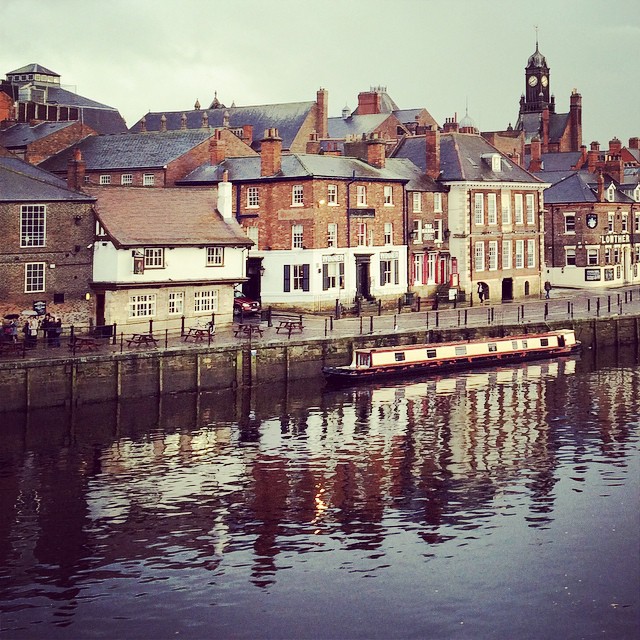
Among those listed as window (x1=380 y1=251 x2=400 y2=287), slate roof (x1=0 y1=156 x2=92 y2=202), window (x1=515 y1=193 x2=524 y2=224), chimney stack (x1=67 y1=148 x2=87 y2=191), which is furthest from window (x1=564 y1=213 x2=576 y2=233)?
slate roof (x1=0 y1=156 x2=92 y2=202)

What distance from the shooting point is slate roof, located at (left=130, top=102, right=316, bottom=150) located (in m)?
114

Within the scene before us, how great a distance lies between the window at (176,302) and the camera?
220ft

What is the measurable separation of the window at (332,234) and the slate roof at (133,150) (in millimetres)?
13134

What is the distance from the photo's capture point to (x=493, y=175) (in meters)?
94.9

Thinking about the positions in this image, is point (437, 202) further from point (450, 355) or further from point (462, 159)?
point (450, 355)

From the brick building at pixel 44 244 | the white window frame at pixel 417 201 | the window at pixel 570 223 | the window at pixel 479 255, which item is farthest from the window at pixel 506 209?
the brick building at pixel 44 244

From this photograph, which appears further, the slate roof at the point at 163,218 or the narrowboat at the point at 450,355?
the slate roof at the point at 163,218

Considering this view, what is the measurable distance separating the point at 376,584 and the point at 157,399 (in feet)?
90.6

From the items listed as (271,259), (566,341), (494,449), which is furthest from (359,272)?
(494,449)

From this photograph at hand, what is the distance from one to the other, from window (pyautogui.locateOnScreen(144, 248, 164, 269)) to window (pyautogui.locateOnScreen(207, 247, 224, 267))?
145 inches

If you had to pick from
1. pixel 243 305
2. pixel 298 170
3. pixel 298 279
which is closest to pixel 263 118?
pixel 298 170

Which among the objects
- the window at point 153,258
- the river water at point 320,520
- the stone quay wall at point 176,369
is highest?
the window at point 153,258

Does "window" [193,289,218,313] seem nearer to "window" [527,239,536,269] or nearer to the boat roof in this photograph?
the boat roof

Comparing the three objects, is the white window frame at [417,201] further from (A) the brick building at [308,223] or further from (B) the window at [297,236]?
(B) the window at [297,236]
